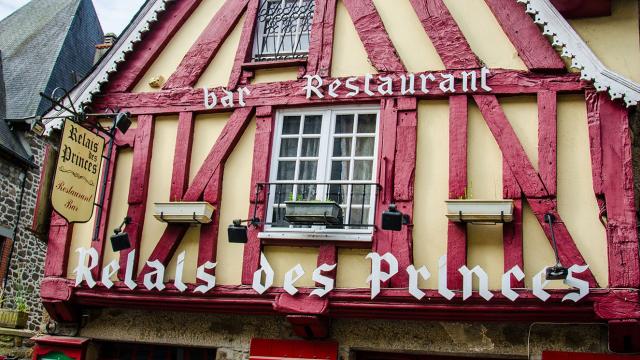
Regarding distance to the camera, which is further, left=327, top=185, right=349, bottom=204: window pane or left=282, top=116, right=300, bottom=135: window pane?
left=282, top=116, right=300, bottom=135: window pane

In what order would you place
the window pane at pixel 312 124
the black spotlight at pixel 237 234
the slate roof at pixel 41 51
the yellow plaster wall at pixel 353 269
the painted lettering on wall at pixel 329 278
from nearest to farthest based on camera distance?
1. the painted lettering on wall at pixel 329 278
2. the yellow plaster wall at pixel 353 269
3. the black spotlight at pixel 237 234
4. the window pane at pixel 312 124
5. the slate roof at pixel 41 51

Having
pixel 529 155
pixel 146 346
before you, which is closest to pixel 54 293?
pixel 146 346

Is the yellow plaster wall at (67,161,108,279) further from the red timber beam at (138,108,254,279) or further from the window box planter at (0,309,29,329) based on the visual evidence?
the window box planter at (0,309,29,329)

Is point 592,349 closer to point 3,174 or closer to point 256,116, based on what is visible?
point 256,116

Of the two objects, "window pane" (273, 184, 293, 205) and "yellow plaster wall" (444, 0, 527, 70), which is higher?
"yellow plaster wall" (444, 0, 527, 70)

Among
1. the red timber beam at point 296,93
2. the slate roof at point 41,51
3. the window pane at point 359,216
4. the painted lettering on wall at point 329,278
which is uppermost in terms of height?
the slate roof at point 41,51

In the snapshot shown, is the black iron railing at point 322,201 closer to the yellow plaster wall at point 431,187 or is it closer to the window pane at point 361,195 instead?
the window pane at point 361,195

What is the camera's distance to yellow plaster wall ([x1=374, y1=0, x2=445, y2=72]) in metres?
7.52

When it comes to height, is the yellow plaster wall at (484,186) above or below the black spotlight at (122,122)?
below

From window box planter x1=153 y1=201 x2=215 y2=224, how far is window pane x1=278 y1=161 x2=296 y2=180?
79 cm

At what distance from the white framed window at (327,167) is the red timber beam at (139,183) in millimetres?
1431

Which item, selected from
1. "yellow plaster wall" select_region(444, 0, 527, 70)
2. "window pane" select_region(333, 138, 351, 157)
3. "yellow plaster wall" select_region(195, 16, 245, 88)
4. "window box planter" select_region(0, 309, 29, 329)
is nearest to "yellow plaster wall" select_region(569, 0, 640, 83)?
"yellow plaster wall" select_region(444, 0, 527, 70)

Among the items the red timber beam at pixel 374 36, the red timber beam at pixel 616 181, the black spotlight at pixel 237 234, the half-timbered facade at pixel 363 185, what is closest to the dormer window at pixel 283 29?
the half-timbered facade at pixel 363 185

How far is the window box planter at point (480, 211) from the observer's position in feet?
21.5
